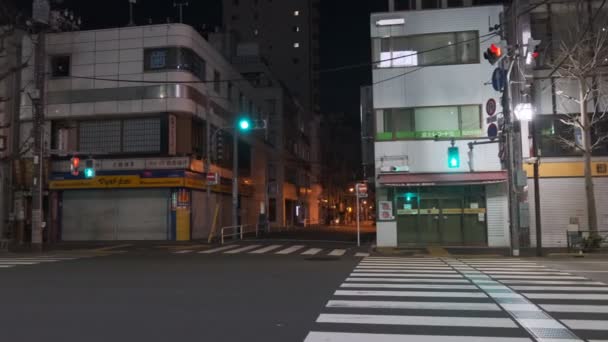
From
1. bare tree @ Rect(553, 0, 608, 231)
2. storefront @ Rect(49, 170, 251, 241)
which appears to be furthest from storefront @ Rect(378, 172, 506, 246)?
storefront @ Rect(49, 170, 251, 241)

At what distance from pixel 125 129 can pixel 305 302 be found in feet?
86.5

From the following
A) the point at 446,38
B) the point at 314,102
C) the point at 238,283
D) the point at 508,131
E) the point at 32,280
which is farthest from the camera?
the point at 314,102

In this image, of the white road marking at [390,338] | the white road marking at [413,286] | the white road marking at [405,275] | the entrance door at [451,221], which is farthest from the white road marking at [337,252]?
the white road marking at [390,338]

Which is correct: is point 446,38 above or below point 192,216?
above

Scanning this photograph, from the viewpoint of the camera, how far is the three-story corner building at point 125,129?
32938 millimetres

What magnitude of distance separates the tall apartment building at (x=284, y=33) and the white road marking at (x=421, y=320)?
3238 inches

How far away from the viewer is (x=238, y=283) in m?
13.1

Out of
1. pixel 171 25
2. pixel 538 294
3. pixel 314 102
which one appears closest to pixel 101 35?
pixel 171 25

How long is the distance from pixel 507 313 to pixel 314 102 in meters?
92.0

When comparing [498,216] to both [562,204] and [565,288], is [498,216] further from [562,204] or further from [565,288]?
[565,288]

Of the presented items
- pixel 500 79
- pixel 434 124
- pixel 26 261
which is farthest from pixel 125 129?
pixel 500 79

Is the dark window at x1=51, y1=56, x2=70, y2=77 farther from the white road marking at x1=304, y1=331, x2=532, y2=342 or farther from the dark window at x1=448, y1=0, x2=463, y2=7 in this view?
the white road marking at x1=304, y1=331, x2=532, y2=342

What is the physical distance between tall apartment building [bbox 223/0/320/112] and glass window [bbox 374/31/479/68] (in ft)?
206

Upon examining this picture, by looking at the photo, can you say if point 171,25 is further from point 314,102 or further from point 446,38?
point 314,102
